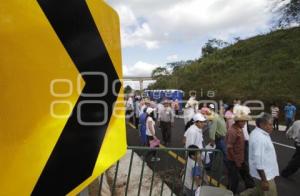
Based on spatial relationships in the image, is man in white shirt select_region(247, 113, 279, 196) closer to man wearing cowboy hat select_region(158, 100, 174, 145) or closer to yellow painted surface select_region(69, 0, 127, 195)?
yellow painted surface select_region(69, 0, 127, 195)

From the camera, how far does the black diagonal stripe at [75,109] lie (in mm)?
975

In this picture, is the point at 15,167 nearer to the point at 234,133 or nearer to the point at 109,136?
the point at 109,136

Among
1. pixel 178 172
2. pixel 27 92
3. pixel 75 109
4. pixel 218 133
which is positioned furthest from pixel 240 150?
pixel 27 92

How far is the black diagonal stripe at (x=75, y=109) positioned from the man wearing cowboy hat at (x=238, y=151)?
596cm

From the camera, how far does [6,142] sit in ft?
2.56

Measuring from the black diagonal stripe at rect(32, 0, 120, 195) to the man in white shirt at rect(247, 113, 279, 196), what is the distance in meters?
4.60

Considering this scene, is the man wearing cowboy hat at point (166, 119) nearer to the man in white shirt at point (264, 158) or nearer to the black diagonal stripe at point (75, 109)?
the man in white shirt at point (264, 158)

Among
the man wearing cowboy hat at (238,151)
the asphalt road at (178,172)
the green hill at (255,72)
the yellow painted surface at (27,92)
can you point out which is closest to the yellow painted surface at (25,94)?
the yellow painted surface at (27,92)

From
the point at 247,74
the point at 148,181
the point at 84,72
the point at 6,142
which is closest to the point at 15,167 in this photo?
the point at 6,142

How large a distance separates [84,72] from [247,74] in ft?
151

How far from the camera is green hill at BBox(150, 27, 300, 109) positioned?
3579 centimetres

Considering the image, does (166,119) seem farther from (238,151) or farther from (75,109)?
(75,109)

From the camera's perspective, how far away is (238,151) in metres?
7.10

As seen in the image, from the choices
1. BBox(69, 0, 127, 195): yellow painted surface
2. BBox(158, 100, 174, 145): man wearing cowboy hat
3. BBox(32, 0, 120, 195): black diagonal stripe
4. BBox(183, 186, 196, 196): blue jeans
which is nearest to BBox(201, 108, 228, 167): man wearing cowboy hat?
BBox(183, 186, 196, 196): blue jeans
